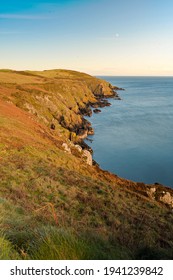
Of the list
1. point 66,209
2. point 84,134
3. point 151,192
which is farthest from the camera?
point 84,134

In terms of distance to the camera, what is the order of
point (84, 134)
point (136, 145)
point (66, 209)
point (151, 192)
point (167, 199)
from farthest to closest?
point (84, 134), point (136, 145), point (151, 192), point (167, 199), point (66, 209)

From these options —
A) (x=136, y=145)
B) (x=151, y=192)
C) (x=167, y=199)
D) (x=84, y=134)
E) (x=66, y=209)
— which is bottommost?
(x=167, y=199)

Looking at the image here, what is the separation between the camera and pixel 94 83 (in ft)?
416

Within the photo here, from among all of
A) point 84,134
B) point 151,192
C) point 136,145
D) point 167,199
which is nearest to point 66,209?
point 151,192

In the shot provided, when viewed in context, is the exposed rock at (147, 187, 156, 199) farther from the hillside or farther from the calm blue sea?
the calm blue sea

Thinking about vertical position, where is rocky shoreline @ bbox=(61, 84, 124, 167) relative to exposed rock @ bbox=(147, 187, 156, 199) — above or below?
above

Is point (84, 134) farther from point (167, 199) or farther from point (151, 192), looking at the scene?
point (167, 199)

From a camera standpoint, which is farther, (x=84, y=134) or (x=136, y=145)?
(x=84, y=134)

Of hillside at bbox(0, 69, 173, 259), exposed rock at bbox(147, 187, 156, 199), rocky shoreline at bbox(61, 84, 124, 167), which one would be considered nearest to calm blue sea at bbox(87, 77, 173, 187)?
rocky shoreline at bbox(61, 84, 124, 167)

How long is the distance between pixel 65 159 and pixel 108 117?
50.0 meters

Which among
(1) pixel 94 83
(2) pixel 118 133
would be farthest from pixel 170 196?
(1) pixel 94 83

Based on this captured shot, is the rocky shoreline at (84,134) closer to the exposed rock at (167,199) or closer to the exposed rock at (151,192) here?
the exposed rock at (151,192)

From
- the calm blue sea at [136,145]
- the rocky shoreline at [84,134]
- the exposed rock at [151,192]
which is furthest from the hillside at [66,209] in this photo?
the calm blue sea at [136,145]
